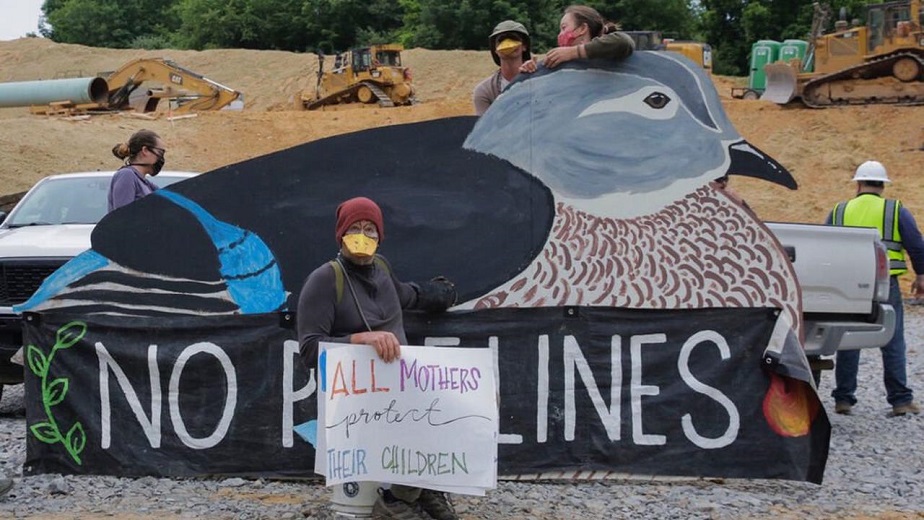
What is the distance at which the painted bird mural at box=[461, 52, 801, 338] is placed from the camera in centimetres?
702

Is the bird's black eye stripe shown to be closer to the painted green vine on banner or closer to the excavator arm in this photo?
the painted green vine on banner

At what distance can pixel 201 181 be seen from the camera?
282 inches

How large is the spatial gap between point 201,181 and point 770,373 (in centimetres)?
329

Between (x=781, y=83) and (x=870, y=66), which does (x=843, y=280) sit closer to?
(x=870, y=66)

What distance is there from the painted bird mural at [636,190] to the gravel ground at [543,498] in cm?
97

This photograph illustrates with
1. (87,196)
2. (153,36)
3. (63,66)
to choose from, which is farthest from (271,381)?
(153,36)

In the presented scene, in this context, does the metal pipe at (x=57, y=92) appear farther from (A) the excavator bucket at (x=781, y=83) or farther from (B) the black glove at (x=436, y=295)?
(B) the black glove at (x=436, y=295)

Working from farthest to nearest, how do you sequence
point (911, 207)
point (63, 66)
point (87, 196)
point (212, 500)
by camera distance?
point (63, 66) < point (911, 207) < point (87, 196) < point (212, 500)

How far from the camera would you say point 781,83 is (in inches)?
1331

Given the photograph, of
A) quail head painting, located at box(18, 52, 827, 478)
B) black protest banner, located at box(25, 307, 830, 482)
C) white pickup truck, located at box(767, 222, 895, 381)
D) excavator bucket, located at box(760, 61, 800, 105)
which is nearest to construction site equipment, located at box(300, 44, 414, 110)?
excavator bucket, located at box(760, 61, 800, 105)

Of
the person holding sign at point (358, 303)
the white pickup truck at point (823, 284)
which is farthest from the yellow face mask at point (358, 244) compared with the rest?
the white pickup truck at point (823, 284)

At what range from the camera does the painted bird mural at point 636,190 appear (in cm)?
702

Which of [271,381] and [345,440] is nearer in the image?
A: [345,440]

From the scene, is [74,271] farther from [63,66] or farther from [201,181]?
[63,66]
